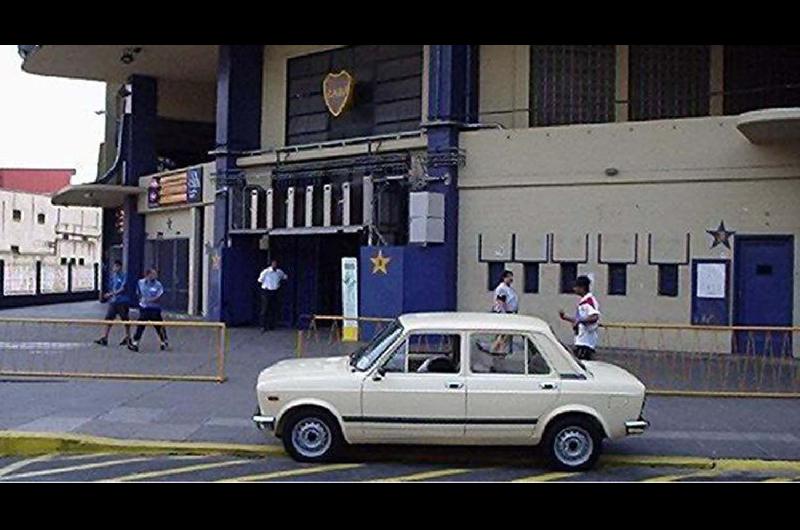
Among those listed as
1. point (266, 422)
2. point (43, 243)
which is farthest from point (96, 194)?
point (43, 243)

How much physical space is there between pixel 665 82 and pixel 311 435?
1361 cm

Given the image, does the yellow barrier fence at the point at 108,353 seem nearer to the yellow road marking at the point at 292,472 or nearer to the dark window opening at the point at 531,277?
the yellow road marking at the point at 292,472

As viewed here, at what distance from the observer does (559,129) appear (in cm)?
1814

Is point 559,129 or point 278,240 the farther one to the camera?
point 278,240

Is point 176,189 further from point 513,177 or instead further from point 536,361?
point 536,361

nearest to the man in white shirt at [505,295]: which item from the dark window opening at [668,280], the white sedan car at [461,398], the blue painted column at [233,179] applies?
the dark window opening at [668,280]

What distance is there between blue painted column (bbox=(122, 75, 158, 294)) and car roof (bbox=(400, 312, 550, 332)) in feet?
77.2

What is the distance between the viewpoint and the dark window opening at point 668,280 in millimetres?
17203

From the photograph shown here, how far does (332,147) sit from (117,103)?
57.8 ft

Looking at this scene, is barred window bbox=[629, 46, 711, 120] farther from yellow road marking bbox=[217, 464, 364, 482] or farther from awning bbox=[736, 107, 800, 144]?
Answer: yellow road marking bbox=[217, 464, 364, 482]

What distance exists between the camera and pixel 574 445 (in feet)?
28.0
